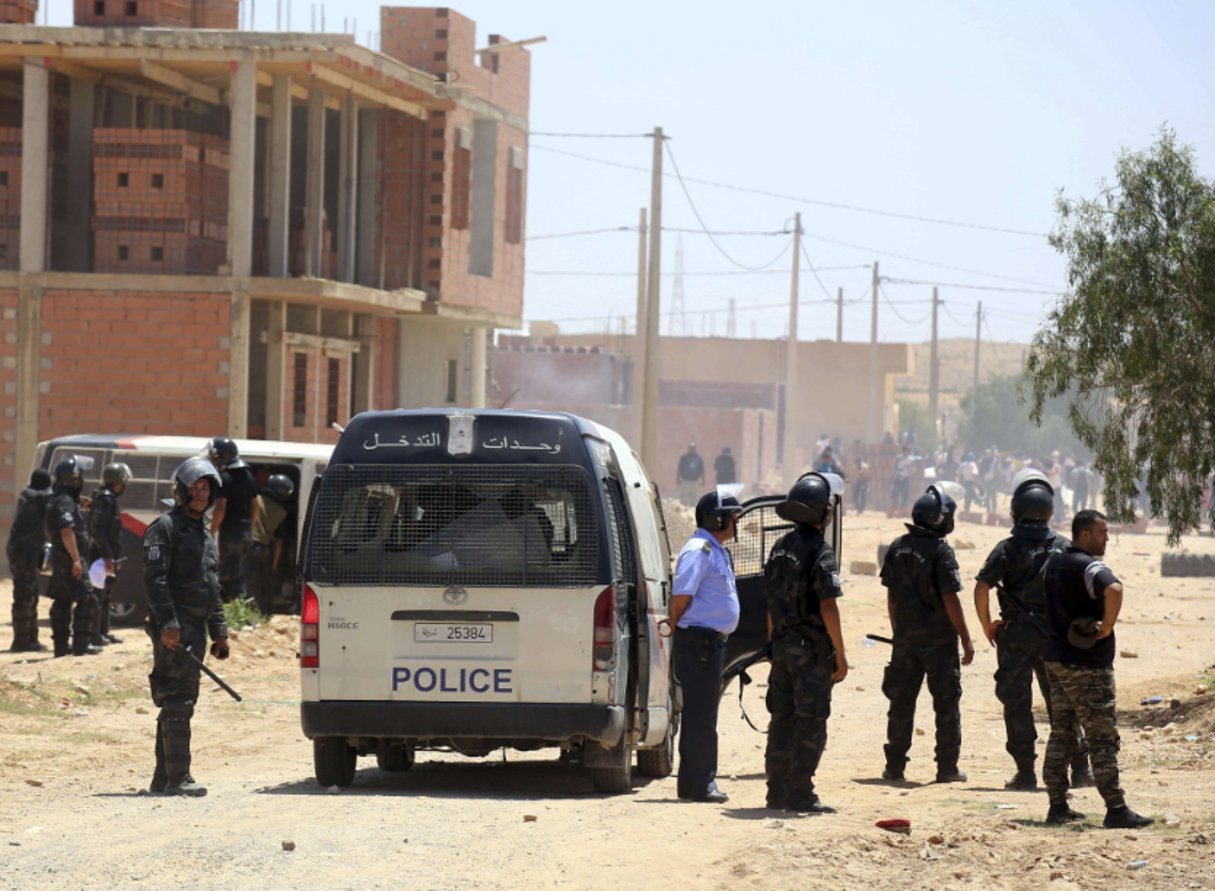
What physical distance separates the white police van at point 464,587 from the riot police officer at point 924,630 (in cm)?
192

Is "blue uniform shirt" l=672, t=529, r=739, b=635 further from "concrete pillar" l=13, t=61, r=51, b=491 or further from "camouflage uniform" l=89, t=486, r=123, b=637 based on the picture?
"concrete pillar" l=13, t=61, r=51, b=491

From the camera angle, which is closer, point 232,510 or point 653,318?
point 232,510

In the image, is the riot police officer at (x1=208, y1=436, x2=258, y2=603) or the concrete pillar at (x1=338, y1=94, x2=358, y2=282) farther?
the concrete pillar at (x1=338, y1=94, x2=358, y2=282)

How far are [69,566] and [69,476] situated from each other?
79 cm

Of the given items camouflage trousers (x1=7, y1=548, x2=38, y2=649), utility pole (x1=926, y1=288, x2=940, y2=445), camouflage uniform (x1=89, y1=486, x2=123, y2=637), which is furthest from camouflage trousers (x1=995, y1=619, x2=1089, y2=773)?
utility pole (x1=926, y1=288, x2=940, y2=445)

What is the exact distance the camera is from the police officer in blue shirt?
377 inches

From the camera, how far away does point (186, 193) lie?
1018 inches

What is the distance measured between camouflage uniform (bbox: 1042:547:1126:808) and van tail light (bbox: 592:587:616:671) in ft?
7.01

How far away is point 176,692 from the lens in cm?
975

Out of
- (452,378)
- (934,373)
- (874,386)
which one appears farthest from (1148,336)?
(934,373)

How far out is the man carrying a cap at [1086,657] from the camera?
8.75 m

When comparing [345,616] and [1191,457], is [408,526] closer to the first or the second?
[345,616]

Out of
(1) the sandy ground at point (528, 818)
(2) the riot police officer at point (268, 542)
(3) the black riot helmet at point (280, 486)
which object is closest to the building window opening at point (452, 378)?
(2) the riot police officer at point (268, 542)

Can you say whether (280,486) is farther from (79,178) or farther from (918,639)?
(79,178)
